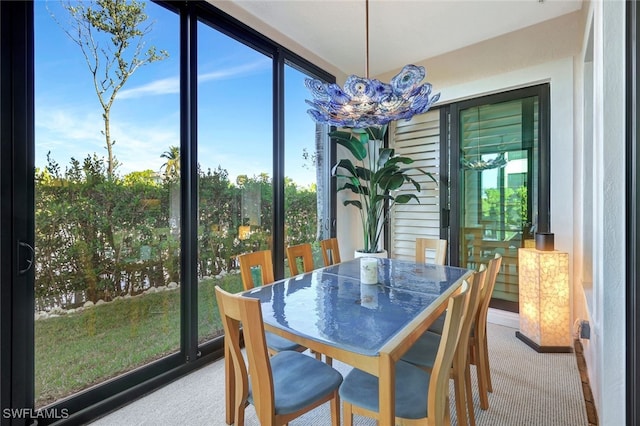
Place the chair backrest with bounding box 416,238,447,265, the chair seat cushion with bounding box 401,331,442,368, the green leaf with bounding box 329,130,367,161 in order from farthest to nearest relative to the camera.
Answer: the green leaf with bounding box 329,130,367,161, the chair backrest with bounding box 416,238,447,265, the chair seat cushion with bounding box 401,331,442,368

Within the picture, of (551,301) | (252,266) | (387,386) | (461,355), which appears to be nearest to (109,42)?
(252,266)

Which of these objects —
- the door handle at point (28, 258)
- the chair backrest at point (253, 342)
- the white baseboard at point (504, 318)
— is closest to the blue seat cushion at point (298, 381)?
the chair backrest at point (253, 342)

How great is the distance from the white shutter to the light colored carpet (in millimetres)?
1739

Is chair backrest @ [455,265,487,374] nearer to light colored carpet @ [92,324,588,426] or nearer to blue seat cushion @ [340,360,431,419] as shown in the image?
blue seat cushion @ [340,360,431,419]

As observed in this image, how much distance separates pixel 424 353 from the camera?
5.61 ft

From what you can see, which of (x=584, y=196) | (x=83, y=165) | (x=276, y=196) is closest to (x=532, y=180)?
(x=584, y=196)

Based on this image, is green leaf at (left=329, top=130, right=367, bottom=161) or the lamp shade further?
green leaf at (left=329, top=130, right=367, bottom=161)

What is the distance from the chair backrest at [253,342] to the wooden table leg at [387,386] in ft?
1.40

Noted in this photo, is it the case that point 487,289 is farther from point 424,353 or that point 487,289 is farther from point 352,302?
point 352,302

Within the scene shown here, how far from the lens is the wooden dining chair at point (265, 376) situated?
111 centimetres

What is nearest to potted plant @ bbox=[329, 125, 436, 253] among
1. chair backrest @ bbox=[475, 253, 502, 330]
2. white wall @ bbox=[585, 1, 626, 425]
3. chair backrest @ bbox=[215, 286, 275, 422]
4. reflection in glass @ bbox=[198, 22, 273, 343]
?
reflection in glass @ bbox=[198, 22, 273, 343]

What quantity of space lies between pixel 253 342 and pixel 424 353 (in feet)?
3.58

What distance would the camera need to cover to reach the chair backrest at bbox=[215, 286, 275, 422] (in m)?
1.08

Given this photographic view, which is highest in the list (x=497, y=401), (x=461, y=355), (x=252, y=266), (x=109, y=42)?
(x=109, y=42)
